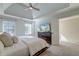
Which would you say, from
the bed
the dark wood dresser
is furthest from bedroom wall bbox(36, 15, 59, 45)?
the bed

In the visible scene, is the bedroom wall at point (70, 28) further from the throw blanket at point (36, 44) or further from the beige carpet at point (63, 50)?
the throw blanket at point (36, 44)

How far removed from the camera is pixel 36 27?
1.72m

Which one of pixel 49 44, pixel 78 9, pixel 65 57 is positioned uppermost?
pixel 78 9

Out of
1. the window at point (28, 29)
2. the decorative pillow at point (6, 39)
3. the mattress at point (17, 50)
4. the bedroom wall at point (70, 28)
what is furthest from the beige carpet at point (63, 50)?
the decorative pillow at point (6, 39)

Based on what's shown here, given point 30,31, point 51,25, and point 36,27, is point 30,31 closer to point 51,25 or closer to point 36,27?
point 36,27

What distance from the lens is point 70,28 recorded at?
67.3 inches

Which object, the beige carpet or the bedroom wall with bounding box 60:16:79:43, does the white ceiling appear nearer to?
the bedroom wall with bounding box 60:16:79:43

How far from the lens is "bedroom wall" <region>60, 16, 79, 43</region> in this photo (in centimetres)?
164

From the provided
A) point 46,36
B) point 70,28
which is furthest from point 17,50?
point 70,28

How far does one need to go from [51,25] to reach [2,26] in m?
0.79

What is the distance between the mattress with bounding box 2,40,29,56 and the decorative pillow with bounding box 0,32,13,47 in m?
0.07

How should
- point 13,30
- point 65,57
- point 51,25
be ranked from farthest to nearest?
1. point 51,25
2. point 13,30
3. point 65,57

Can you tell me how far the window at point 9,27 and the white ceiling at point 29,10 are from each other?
15 centimetres

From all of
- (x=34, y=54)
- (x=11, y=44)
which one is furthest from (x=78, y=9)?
(x=11, y=44)
